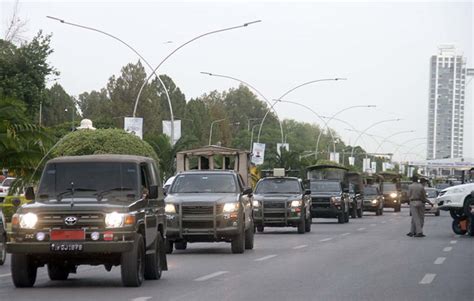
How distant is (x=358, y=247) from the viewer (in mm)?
29016

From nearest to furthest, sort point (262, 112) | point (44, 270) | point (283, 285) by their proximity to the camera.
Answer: point (283, 285), point (44, 270), point (262, 112)

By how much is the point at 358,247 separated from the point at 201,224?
5.28 m

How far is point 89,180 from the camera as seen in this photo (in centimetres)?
1720

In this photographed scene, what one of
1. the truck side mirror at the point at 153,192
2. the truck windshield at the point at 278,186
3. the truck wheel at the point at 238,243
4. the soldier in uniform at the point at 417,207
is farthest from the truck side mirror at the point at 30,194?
the truck windshield at the point at 278,186

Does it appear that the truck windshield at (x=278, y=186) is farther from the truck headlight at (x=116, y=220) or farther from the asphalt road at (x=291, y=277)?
the truck headlight at (x=116, y=220)

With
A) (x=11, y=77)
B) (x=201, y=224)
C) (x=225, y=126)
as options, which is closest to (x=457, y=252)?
(x=201, y=224)

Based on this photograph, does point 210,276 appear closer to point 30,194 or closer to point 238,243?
point 30,194

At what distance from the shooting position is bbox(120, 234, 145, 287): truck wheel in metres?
16.0

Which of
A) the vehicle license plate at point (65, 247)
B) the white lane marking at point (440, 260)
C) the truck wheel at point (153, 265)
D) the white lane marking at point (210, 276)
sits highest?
the vehicle license plate at point (65, 247)

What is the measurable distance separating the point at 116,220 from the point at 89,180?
4.49ft

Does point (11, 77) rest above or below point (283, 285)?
above

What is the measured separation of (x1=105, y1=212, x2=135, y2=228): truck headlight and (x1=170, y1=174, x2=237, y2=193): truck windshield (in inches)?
401

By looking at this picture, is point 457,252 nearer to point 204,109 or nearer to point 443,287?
point 443,287

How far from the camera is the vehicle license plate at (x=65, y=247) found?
52.0 ft
